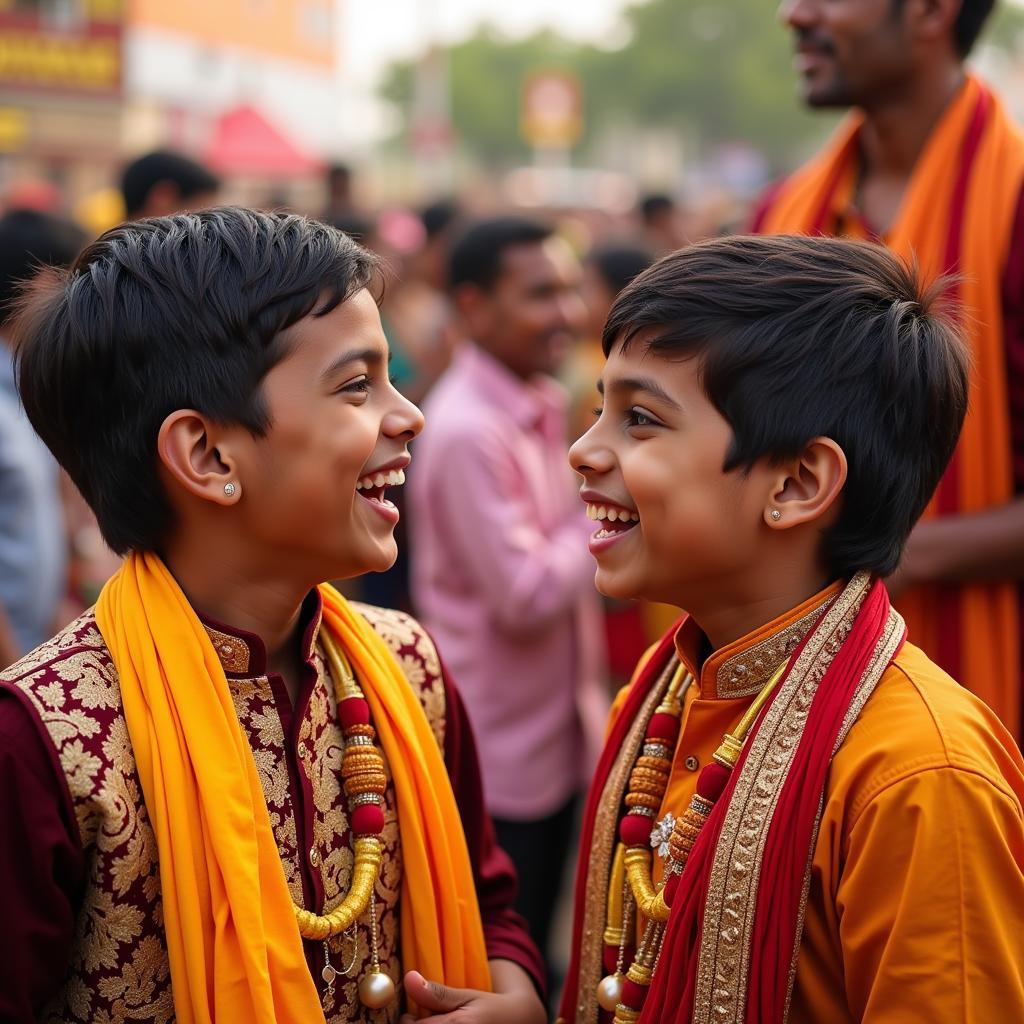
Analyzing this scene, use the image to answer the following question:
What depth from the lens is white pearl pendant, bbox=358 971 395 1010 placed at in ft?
6.68

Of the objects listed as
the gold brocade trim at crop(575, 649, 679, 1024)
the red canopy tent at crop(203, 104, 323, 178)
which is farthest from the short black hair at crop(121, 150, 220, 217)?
the red canopy tent at crop(203, 104, 323, 178)

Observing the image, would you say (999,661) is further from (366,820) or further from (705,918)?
(366,820)

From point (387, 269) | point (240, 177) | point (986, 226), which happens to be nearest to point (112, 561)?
point (387, 269)

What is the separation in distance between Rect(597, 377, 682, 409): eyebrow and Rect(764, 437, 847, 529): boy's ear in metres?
0.19

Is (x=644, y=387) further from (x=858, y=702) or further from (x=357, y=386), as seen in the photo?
(x=858, y=702)

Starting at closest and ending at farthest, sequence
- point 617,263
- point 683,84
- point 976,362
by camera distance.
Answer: point 976,362 < point 617,263 < point 683,84

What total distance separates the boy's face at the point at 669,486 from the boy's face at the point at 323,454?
1.08ft

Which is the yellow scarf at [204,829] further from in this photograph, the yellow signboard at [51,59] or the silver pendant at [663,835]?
the yellow signboard at [51,59]

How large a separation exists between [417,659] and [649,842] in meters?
0.51

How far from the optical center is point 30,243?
14.8ft

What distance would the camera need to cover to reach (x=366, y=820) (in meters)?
2.07

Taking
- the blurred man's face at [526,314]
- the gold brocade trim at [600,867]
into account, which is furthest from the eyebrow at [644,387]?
the blurred man's face at [526,314]

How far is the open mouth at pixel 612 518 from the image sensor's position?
2064 millimetres

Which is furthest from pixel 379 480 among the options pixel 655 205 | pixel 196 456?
pixel 655 205
